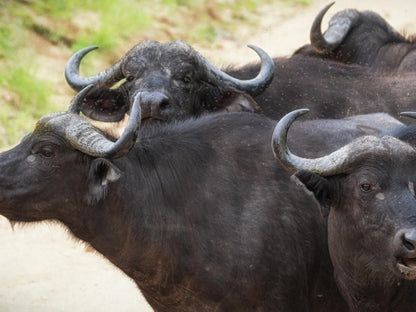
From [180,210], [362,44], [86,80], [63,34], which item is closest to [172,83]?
[86,80]

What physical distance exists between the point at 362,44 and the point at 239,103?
3.66 metres

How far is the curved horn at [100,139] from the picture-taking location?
27.2 feet

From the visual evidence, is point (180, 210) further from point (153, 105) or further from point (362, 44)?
point (362, 44)

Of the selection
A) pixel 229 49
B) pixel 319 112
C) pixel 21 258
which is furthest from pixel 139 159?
pixel 229 49

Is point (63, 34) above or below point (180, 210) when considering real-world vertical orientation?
below

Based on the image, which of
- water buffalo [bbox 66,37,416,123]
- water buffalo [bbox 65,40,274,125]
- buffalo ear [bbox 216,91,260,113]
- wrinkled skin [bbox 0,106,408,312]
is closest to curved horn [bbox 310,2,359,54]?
water buffalo [bbox 66,37,416,123]

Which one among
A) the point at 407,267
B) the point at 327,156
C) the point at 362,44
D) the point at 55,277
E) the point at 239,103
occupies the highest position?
the point at 327,156

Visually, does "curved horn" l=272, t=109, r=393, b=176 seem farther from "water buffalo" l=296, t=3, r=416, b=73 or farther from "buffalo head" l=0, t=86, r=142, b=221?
"water buffalo" l=296, t=3, r=416, b=73

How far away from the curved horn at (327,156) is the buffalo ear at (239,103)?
2.45 meters

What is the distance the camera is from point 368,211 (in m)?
8.06

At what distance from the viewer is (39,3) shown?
19.8 metres

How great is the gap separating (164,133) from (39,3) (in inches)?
442

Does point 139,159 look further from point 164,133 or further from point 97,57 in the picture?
point 97,57

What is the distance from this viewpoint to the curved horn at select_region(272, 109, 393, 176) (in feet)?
26.7
